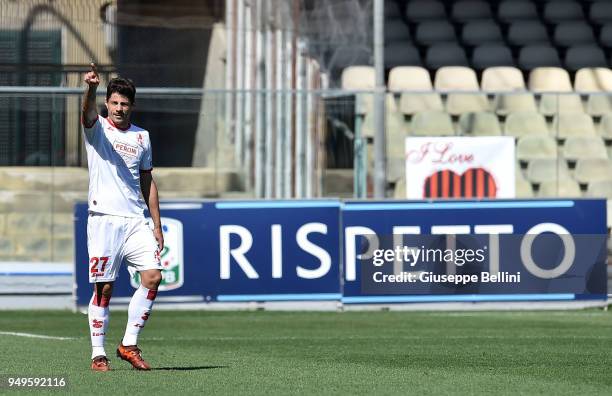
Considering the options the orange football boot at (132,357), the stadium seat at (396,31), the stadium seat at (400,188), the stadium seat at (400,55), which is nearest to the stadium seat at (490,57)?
the stadium seat at (400,55)

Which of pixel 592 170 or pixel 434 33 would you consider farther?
pixel 434 33

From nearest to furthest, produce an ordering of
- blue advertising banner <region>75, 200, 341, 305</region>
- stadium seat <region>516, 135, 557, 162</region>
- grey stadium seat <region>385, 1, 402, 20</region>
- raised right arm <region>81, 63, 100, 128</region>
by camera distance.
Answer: raised right arm <region>81, 63, 100, 128</region> < blue advertising banner <region>75, 200, 341, 305</region> < stadium seat <region>516, 135, 557, 162</region> < grey stadium seat <region>385, 1, 402, 20</region>

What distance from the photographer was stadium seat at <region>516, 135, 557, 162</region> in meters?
19.1

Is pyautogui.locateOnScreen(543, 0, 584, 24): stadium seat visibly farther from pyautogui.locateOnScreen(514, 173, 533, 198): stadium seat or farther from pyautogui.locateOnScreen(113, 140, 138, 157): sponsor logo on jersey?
pyautogui.locateOnScreen(113, 140, 138, 157): sponsor logo on jersey

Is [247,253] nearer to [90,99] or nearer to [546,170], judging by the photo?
[546,170]

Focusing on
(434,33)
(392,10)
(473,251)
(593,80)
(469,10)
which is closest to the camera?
(473,251)

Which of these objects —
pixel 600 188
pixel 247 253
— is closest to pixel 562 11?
pixel 600 188

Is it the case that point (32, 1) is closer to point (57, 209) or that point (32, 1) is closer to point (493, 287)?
point (57, 209)

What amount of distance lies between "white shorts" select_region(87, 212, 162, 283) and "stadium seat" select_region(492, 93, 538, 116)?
35.8 feet

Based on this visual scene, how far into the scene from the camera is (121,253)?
29.2 feet

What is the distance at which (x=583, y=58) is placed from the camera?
25.7m

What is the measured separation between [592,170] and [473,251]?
11.0 feet

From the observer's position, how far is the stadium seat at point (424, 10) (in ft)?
88.3

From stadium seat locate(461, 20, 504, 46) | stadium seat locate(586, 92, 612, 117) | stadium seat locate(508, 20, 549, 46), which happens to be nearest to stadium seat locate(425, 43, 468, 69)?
stadium seat locate(461, 20, 504, 46)
